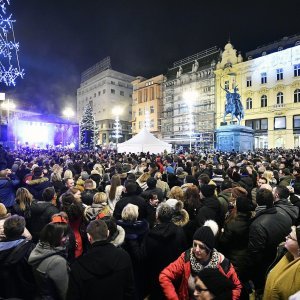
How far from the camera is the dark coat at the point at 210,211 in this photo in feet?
16.0

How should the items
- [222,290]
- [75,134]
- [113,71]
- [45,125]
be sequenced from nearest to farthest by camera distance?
[222,290] → [45,125] → [75,134] → [113,71]

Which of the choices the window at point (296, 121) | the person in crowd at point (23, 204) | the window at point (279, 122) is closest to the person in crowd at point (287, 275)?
the person in crowd at point (23, 204)

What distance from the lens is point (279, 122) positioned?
4666 centimetres

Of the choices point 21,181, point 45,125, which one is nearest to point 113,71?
point 45,125

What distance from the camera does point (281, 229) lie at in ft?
13.5

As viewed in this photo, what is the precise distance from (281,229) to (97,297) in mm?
2863

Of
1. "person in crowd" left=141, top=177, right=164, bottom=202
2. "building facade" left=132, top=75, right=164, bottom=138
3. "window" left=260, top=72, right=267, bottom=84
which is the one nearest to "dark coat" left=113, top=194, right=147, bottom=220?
"person in crowd" left=141, top=177, right=164, bottom=202

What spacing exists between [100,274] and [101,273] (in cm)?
1

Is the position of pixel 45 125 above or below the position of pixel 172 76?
below

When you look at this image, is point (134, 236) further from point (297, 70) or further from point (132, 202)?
point (297, 70)

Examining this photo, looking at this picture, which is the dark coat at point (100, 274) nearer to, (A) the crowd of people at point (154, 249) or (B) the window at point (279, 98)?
(A) the crowd of people at point (154, 249)

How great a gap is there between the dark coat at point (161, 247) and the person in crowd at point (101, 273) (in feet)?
2.61

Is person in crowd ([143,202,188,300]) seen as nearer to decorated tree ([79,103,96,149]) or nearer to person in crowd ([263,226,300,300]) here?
person in crowd ([263,226,300,300])

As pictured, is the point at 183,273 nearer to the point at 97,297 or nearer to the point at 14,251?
the point at 97,297
